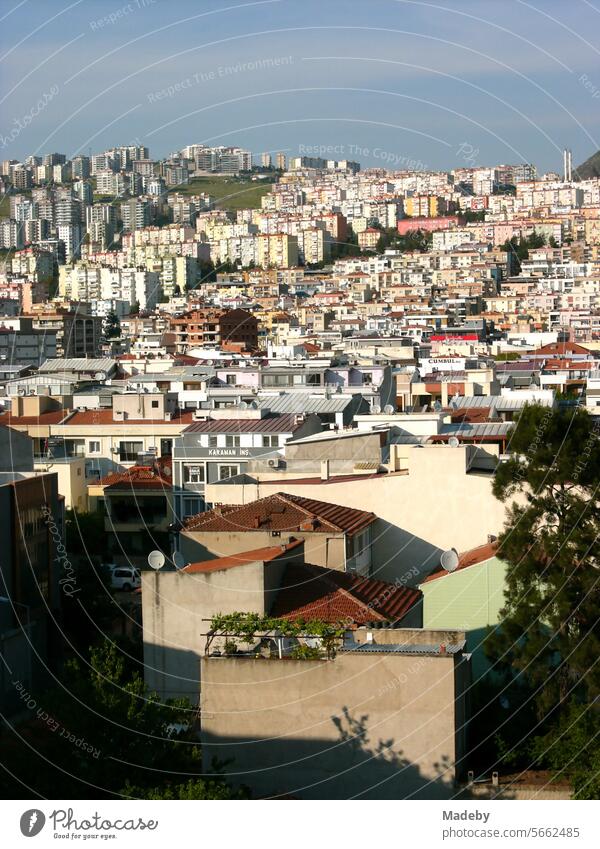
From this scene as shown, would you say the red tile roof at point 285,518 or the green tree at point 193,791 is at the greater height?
the red tile roof at point 285,518

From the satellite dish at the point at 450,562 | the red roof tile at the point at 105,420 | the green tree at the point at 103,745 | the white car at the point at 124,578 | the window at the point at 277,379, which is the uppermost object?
the satellite dish at the point at 450,562

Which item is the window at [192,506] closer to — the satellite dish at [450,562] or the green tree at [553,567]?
the satellite dish at [450,562]

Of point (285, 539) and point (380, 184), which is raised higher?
point (380, 184)

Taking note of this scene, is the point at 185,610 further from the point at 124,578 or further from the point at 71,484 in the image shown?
the point at 71,484

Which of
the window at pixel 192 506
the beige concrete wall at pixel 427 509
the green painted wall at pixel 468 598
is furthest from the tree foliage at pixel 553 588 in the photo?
the window at pixel 192 506

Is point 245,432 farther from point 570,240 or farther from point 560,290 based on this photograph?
point 570,240

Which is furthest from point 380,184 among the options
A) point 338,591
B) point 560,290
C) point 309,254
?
point 338,591
